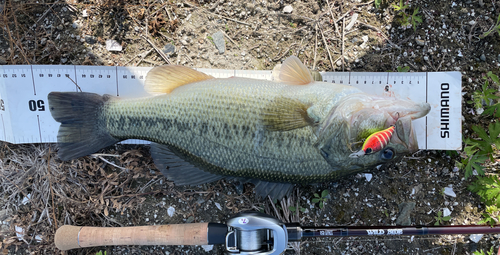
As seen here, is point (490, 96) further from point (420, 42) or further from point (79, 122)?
point (79, 122)

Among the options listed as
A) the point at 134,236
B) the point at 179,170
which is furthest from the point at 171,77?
the point at 134,236

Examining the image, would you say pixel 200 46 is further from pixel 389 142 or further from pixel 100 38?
pixel 389 142

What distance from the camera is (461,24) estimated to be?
10.4 feet

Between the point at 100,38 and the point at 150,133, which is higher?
the point at 100,38

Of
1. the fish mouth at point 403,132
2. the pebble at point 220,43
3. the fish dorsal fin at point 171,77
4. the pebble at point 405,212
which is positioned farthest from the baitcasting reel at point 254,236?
the pebble at point 220,43

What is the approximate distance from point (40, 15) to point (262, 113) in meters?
2.60

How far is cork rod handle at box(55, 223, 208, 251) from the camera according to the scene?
8.91 feet

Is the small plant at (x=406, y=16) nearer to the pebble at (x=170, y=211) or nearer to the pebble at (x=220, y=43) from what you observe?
the pebble at (x=220, y=43)

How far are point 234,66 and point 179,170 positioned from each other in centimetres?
122

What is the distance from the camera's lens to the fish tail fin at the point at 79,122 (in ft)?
9.00

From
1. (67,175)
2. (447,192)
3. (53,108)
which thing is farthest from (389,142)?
(67,175)

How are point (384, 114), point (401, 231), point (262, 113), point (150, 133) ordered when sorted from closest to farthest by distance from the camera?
point (384, 114), point (262, 113), point (150, 133), point (401, 231)

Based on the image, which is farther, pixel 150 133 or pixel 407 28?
pixel 407 28

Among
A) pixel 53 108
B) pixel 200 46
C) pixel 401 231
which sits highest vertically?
pixel 200 46
